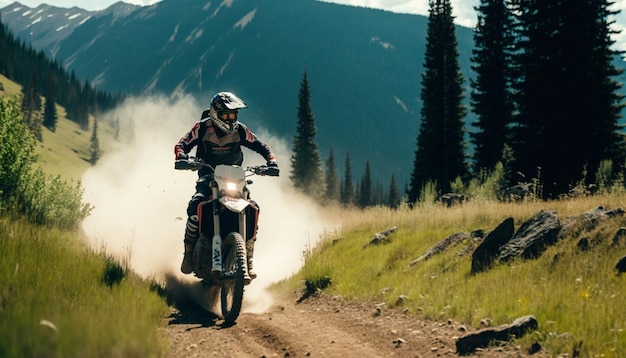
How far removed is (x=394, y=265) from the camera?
1112cm

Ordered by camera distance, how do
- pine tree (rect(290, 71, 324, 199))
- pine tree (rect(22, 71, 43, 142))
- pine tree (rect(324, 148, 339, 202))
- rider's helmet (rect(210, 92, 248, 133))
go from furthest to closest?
pine tree (rect(22, 71, 43, 142)), pine tree (rect(324, 148, 339, 202)), pine tree (rect(290, 71, 324, 199)), rider's helmet (rect(210, 92, 248, 133))

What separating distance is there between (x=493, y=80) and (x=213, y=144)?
35.7 metres

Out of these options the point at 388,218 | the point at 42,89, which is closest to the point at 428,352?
the point at 388,218

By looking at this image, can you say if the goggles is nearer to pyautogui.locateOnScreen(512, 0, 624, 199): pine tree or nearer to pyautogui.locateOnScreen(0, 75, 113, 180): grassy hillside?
pyautogui.locateOnScreen(512, 0, 624, 199): pine tree

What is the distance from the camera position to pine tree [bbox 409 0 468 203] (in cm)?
4844

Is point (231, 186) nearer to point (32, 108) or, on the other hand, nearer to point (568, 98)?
point (568, 98)

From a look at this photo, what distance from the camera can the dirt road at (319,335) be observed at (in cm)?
633

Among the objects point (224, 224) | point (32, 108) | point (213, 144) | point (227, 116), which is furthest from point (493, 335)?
point (32, 108)

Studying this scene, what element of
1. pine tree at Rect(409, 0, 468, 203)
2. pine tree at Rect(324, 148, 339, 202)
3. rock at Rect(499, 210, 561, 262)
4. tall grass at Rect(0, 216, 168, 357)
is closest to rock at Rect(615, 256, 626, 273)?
rock at Rect(499, 210, 561, 262)

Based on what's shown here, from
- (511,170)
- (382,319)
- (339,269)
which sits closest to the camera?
(382,319)

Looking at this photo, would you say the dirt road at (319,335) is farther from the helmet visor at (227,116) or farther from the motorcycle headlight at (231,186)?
the helmet visor at (227,116)

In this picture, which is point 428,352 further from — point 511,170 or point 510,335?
point 511,170

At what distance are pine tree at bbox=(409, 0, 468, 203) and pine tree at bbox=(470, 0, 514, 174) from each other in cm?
578

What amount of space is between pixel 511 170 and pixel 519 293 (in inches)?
797
